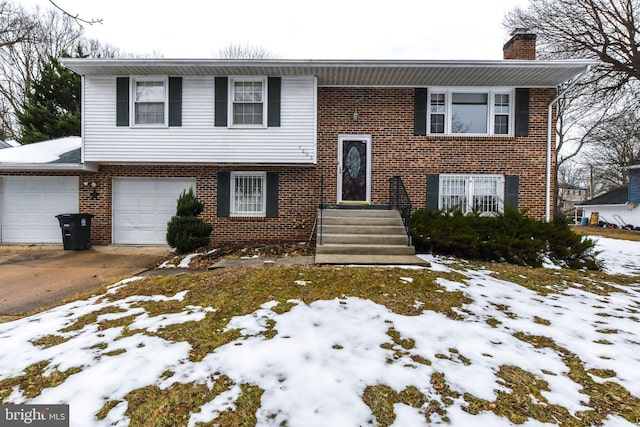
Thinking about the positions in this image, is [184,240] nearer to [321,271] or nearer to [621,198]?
[321,271]

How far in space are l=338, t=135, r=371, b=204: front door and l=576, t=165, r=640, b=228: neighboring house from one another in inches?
867

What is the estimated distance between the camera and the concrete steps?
6547 millimetres

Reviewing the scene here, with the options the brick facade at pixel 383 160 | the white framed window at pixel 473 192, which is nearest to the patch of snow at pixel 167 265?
the brick facade at pixel 383 160

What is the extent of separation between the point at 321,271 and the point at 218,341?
109 inches

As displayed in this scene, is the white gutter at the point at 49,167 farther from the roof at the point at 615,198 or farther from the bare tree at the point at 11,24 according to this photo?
the roof at the point at 615,198

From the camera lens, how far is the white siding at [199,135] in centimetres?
900

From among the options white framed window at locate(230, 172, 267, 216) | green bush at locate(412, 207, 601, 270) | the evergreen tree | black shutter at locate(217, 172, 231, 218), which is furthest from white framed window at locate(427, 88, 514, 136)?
the evergreen tree

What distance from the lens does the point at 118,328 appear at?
3.43 metres

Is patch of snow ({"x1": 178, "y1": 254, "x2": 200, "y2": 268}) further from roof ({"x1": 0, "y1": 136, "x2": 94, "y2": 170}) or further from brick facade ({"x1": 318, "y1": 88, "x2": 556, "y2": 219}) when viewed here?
roof ({"x1": 0, "y1": 136, "x2": 94, "y2": 170})

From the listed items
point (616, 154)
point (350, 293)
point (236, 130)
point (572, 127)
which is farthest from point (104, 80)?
point (616, 154)

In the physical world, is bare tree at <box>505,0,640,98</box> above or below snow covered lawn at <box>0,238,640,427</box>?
above

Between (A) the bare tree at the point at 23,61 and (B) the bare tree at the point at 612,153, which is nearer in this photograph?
(A) the bare tree at the point at 23,61

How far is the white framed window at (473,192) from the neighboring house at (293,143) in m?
0.03

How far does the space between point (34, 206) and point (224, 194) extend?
5805 mm
